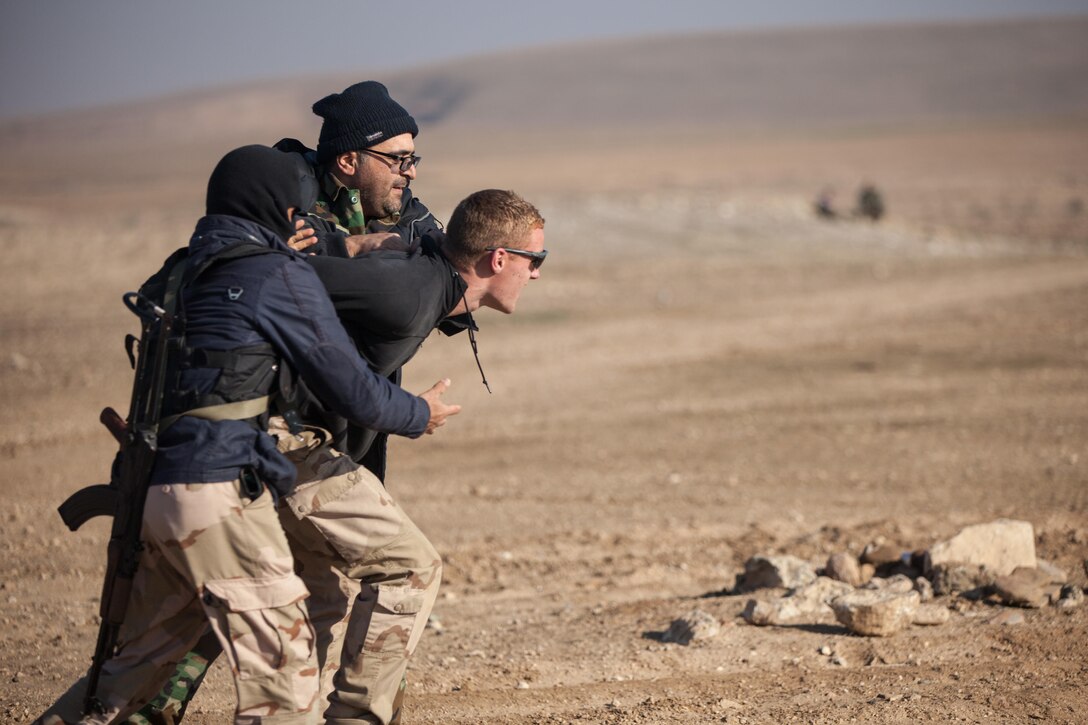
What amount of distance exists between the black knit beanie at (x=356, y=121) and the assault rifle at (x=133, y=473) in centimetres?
84

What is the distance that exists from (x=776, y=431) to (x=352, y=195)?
20.0ft

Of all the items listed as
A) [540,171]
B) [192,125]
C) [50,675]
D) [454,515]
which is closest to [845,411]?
[454,515]

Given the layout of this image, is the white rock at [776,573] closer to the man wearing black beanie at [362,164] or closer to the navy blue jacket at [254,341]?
the man wearing black beanie at [362,164]

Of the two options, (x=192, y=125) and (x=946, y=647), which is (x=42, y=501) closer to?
(x=946, y=647)

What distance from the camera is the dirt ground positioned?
15.1 feet

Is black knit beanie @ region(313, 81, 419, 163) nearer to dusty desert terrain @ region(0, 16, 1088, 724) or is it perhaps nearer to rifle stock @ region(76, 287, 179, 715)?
rifle stock @ region(76, 287, 179, 715)

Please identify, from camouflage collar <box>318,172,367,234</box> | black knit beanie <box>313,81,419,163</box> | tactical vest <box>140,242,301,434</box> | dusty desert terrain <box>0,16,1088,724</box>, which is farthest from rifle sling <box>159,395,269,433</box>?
dusty desert terrain <box>0,16,1088,724</box>

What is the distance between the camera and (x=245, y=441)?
3.09 m

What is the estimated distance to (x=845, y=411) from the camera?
32.8 ft

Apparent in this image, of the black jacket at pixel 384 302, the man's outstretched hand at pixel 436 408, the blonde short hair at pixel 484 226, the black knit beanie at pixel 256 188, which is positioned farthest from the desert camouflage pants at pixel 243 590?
the blonde short hair at pixel 484 226

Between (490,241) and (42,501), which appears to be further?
(42,501)

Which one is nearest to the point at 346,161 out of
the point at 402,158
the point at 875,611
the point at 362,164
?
the point at 362,164

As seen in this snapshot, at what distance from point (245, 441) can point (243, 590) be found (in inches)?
14.8

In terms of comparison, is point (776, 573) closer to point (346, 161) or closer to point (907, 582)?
point (907, 582)
